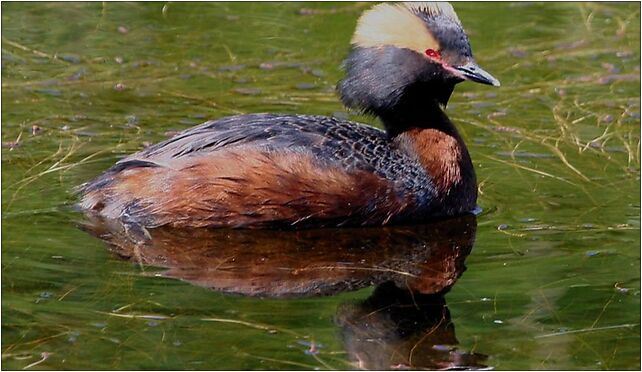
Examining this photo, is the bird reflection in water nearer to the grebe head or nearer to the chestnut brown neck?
the chestnut brown neck

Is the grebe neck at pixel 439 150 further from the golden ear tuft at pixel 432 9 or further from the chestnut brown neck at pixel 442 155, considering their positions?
the golden ear tuft at pixel 432 9

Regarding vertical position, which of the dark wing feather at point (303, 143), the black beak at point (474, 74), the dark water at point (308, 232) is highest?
the black beak at point (474, 74)

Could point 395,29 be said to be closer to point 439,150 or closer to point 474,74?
point 474,74

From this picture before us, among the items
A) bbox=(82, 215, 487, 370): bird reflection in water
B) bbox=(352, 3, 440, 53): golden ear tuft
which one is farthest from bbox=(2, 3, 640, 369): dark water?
bbox=(352, 3, 440, 53): golden ear tuft

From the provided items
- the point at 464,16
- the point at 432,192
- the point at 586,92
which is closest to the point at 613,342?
the point at 432,192

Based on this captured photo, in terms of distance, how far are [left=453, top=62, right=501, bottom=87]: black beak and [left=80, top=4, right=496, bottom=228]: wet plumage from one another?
46 mm

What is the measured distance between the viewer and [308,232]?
8.89m

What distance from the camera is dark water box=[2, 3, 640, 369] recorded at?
7039 mm

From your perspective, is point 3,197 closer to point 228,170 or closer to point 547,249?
point 228,170

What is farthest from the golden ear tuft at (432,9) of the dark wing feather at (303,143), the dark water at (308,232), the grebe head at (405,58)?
the dark water at (308,232)

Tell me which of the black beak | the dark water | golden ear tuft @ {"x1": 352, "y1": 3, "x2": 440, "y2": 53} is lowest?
the dark water

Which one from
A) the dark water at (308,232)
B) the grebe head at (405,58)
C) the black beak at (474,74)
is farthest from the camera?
→ the grebe head at (405,58)

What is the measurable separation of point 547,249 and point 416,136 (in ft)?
4.58

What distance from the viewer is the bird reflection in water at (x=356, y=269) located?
704 centimetres
